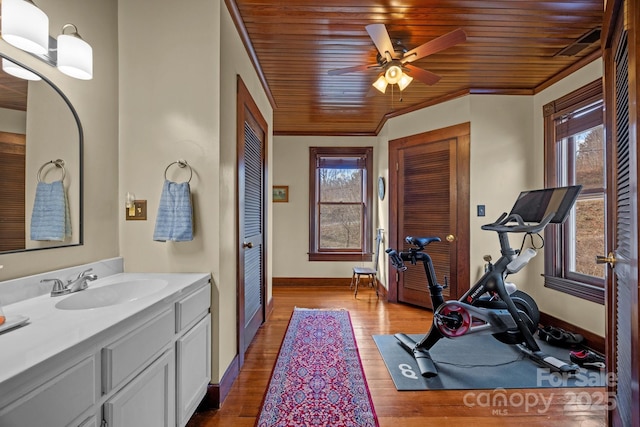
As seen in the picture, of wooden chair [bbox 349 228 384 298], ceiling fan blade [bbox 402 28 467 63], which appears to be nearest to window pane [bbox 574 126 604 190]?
ceiling fan blade [bbox 402 28 467 63]

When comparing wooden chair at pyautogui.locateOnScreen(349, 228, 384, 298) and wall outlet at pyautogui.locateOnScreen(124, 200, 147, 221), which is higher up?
wall outlet at pyautogui.locateOnScreen(124, 200, 147, 221)

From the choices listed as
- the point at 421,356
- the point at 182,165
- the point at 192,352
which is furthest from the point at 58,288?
the point at 421,356

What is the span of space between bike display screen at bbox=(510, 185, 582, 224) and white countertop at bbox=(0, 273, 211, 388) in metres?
2.42

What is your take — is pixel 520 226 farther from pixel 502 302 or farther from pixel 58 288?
pixel 58 288

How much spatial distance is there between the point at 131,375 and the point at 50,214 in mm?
937

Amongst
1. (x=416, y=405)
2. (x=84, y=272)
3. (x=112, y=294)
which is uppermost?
(x=84, y=272)

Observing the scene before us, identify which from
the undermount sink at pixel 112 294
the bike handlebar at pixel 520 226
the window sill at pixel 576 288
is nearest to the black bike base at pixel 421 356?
the bike handlebar at pixel 520 226

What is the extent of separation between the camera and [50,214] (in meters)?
1.43

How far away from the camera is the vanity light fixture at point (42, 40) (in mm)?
1157

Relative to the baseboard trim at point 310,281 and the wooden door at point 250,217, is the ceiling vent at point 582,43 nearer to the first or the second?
the wooden door at point 250,217

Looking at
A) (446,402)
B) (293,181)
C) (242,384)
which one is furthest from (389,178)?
(242,384)

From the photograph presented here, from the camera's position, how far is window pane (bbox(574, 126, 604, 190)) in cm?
259

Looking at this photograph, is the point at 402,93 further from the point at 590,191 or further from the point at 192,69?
the point at 192,69

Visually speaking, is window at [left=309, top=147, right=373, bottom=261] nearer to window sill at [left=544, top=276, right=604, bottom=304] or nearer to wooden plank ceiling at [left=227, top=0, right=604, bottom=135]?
wooden plank ceiling at [left=227, top=0, right=604, bottom=135]
